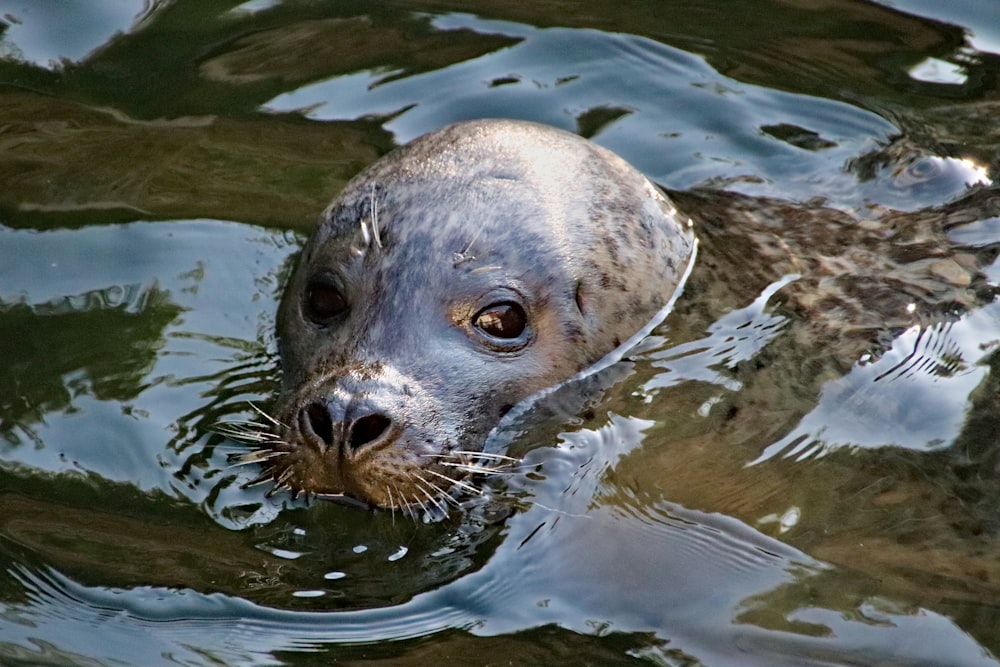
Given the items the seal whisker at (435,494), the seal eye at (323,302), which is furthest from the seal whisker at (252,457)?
the seal eye at (323,302)

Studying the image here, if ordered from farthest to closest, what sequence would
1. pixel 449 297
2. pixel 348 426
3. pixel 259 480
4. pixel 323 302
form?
pixel 323 302, pixel 449 297, pixel 259 480, pixel 348 426

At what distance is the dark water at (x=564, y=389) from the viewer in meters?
3.75

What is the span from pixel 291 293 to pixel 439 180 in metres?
0.62

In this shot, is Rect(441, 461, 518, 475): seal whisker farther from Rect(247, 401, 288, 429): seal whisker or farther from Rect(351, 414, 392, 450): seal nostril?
Rect(247, 401, 288, 429): seal whisker

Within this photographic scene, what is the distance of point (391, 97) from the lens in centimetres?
638

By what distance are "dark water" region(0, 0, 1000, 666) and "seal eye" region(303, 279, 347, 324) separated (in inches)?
12.9

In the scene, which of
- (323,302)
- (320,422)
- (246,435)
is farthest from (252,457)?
(323,302)

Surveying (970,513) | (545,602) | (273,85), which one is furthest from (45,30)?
(970,513)

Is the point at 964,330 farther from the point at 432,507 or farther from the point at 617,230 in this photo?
the point at 432,507

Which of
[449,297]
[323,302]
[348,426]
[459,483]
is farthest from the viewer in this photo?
[323,302]

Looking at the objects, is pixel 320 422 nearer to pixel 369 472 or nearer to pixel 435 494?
pixel 369 472

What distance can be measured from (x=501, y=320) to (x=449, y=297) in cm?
19

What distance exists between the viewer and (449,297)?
4.38 metres

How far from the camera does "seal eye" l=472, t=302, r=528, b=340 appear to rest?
14.5ft
